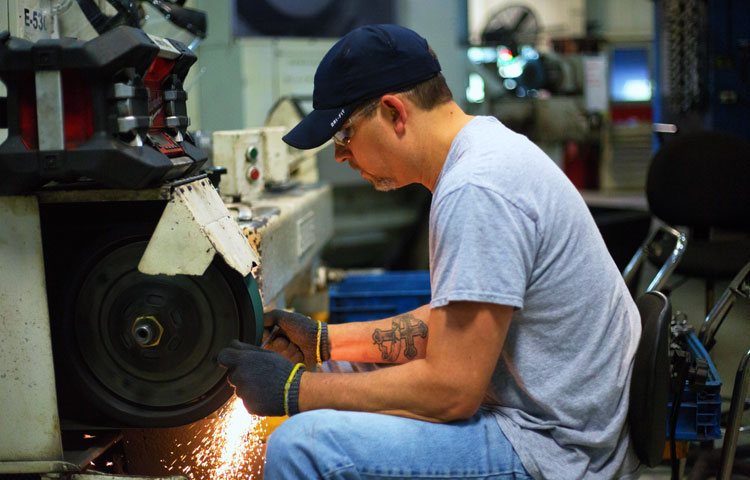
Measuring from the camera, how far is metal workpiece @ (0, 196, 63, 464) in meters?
1.26

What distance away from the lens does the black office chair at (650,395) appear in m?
1.21

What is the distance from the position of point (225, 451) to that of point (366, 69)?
79cm

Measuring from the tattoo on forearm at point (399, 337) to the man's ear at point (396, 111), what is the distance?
1.40 ft

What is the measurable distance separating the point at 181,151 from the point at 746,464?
190 cm

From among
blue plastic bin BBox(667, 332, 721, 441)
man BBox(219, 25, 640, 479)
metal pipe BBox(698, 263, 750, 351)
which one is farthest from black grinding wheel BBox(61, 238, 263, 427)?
metal pipe BBox(698, 263, 750, 351)

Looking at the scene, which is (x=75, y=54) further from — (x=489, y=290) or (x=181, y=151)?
(x=489, y=290)

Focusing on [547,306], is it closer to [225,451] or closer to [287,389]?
[287,389]

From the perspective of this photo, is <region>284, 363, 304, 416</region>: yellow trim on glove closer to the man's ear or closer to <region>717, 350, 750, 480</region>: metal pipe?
the man's ear

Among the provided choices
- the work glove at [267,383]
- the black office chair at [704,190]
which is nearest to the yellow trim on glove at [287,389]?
the work glove at [267,383]

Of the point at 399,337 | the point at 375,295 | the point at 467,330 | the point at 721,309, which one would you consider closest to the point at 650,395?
the point at 467,330

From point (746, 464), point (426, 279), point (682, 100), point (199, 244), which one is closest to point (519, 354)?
point (199, 244)

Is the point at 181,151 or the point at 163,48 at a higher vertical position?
the point at 163,48

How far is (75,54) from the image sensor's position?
1.15 meters

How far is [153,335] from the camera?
1.34 m
